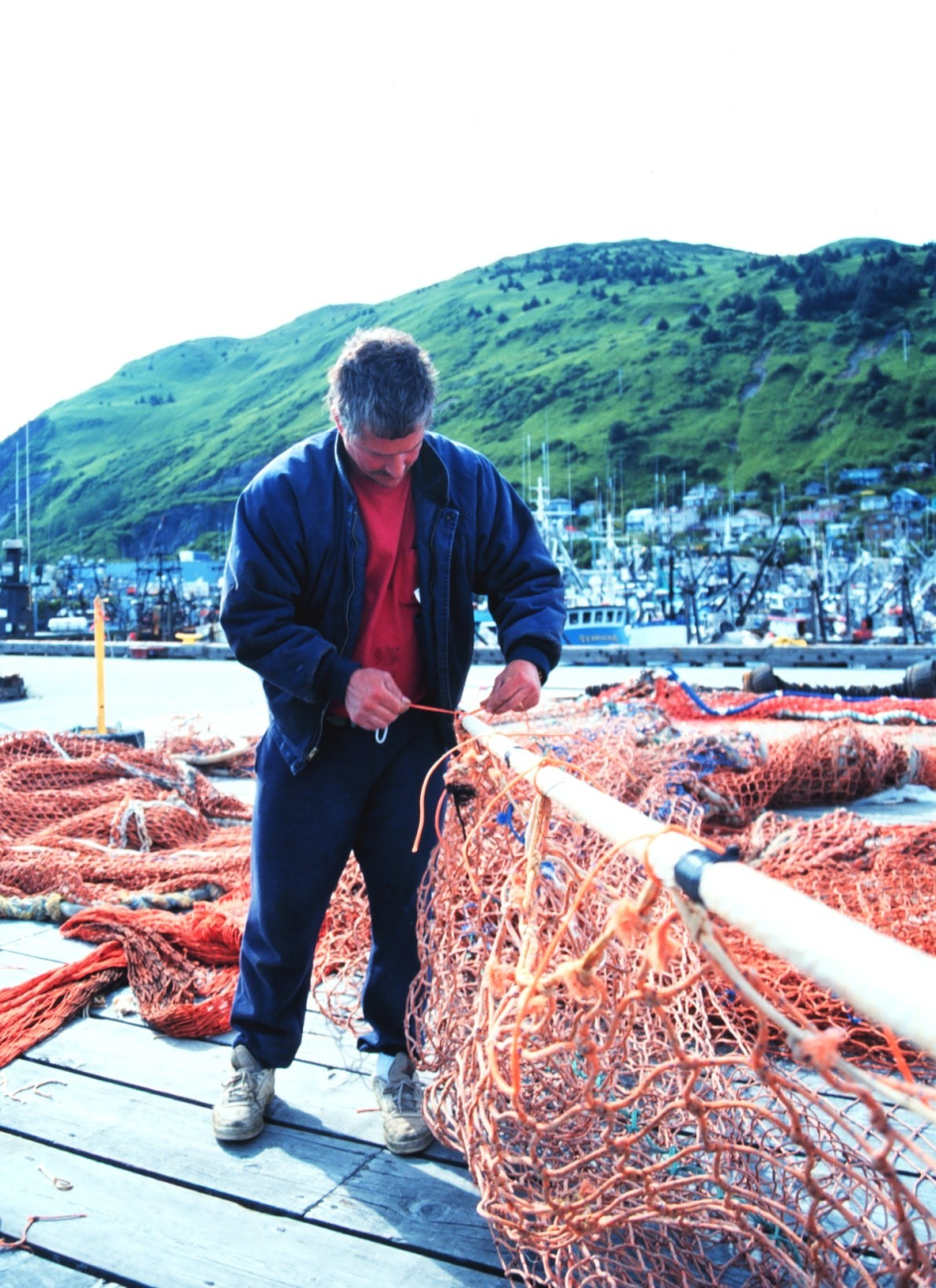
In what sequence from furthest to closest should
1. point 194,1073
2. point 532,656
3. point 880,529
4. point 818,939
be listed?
point 880,529 → point 194,1073 → point 532,656 → point 818,939

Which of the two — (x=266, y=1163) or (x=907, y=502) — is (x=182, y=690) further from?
(x=907, y=502)

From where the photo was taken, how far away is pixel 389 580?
7.17 ft

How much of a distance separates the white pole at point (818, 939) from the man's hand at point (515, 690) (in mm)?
1004

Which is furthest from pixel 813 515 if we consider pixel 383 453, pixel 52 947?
pixel 383 453

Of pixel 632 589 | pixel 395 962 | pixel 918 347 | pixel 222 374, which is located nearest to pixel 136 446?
pixel 222 374

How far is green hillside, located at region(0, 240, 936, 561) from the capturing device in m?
96.1

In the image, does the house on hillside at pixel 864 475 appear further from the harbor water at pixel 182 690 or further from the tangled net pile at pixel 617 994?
the tangled net pile at pixel 617 994

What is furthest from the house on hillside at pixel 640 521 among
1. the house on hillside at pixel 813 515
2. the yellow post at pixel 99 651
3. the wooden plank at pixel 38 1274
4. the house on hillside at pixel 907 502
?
the wooden plank at pixel 38 1274

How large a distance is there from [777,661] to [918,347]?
9456cm

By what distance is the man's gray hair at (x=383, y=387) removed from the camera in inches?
77.8

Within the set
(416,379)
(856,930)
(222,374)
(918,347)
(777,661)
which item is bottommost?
(777,661)

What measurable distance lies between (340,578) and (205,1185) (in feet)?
3.95

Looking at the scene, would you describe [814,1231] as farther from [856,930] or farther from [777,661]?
[777,661]

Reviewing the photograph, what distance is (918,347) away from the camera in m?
97.2
